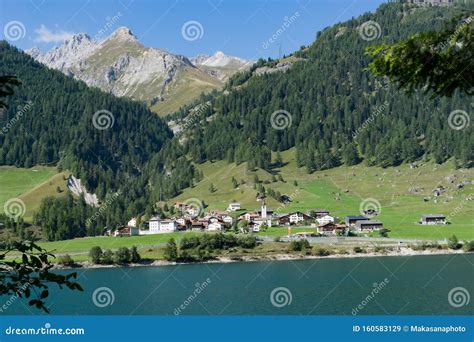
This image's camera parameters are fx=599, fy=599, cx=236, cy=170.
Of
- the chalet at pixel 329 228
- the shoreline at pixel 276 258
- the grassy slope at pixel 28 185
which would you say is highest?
the grassy slope at pixel 28 185

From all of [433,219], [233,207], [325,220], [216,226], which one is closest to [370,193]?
[325,220]

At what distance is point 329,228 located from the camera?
113 meters

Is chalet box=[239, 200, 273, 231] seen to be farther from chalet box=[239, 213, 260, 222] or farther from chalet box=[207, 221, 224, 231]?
chalet box=[207, 221, 224, 231]

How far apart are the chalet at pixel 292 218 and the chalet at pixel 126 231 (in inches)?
1227

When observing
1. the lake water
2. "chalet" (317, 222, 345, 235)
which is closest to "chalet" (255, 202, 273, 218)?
"chalet" (317, 222, 345, 235)

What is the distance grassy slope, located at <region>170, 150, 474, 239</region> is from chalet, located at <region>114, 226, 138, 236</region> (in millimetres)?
25173

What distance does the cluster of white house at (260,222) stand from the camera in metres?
113

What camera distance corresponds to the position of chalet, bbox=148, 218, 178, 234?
125350mm

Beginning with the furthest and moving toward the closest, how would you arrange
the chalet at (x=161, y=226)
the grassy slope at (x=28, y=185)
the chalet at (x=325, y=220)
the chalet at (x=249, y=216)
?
the grassy slope at (x=28, y=185), the chalet at (x=249, y=216), the chalet at (x=161, y=226), the chalet at (x=325, y=220)

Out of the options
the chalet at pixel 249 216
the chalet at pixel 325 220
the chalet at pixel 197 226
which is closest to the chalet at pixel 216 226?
the chalet at pixel 197 226

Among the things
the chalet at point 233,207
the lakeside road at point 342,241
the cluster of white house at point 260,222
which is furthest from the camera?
the chalet at point 233,207

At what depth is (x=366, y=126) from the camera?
7495 inches

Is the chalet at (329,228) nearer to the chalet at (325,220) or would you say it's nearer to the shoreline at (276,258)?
the chalet at (325,220)

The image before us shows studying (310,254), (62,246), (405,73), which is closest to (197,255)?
(310,254)
